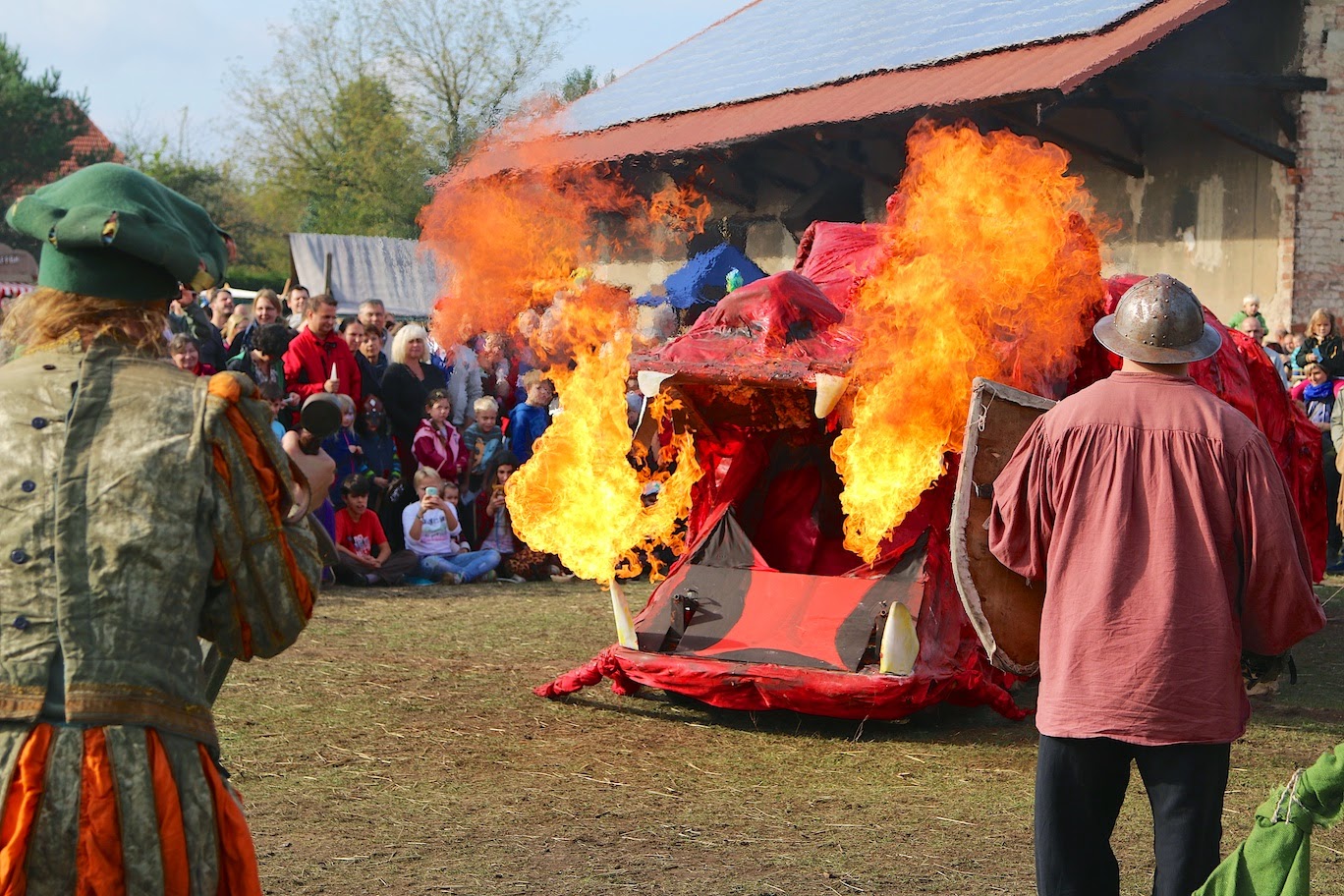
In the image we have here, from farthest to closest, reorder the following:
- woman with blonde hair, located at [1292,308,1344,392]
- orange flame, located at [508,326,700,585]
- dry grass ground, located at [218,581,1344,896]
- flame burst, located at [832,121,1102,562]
A: woman with blonde hair, located at [1292,308,1344,392] → orange flame, located at [508,326,700,585] → flame burst, located at [832,121,1102,562] → dry grass ground, located at [218,581,1344,896]

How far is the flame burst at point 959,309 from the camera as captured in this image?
6625mm

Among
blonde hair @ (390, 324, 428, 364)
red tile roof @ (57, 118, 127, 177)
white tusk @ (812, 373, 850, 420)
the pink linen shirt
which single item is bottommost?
the pink linen shirt

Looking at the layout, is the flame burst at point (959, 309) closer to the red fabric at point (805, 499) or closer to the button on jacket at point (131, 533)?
the red fabric at point (805, 499)

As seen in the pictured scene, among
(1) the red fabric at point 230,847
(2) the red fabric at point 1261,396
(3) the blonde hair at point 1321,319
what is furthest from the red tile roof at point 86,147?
(1) the red fabric at point 230,847

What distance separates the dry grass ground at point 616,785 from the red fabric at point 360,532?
7.74 feet

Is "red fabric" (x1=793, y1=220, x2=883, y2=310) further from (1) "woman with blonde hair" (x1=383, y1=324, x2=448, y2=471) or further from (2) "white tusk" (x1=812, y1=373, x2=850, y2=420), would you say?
(1) "woman with blonde hair" (x1=383, y1=324, x2=448, y2=471)

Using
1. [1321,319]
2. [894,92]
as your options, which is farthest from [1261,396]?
[894,92]

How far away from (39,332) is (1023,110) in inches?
488

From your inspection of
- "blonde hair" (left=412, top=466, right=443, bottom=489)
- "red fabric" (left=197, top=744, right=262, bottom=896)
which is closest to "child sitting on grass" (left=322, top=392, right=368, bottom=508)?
"blonde hair" (left=412, top=466, right=443, bottom=489)

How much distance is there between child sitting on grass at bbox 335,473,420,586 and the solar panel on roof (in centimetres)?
444

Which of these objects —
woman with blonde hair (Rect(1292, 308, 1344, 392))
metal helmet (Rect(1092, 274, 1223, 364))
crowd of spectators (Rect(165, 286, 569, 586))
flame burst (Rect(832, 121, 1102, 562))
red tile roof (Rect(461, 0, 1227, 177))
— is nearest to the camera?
metal helmet (Rect(1092, 274, 1223, 364))

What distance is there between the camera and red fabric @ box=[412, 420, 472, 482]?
38.1 ft

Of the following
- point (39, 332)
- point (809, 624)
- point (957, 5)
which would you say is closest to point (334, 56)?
point (957, 5)

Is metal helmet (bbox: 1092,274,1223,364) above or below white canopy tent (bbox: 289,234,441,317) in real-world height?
below
